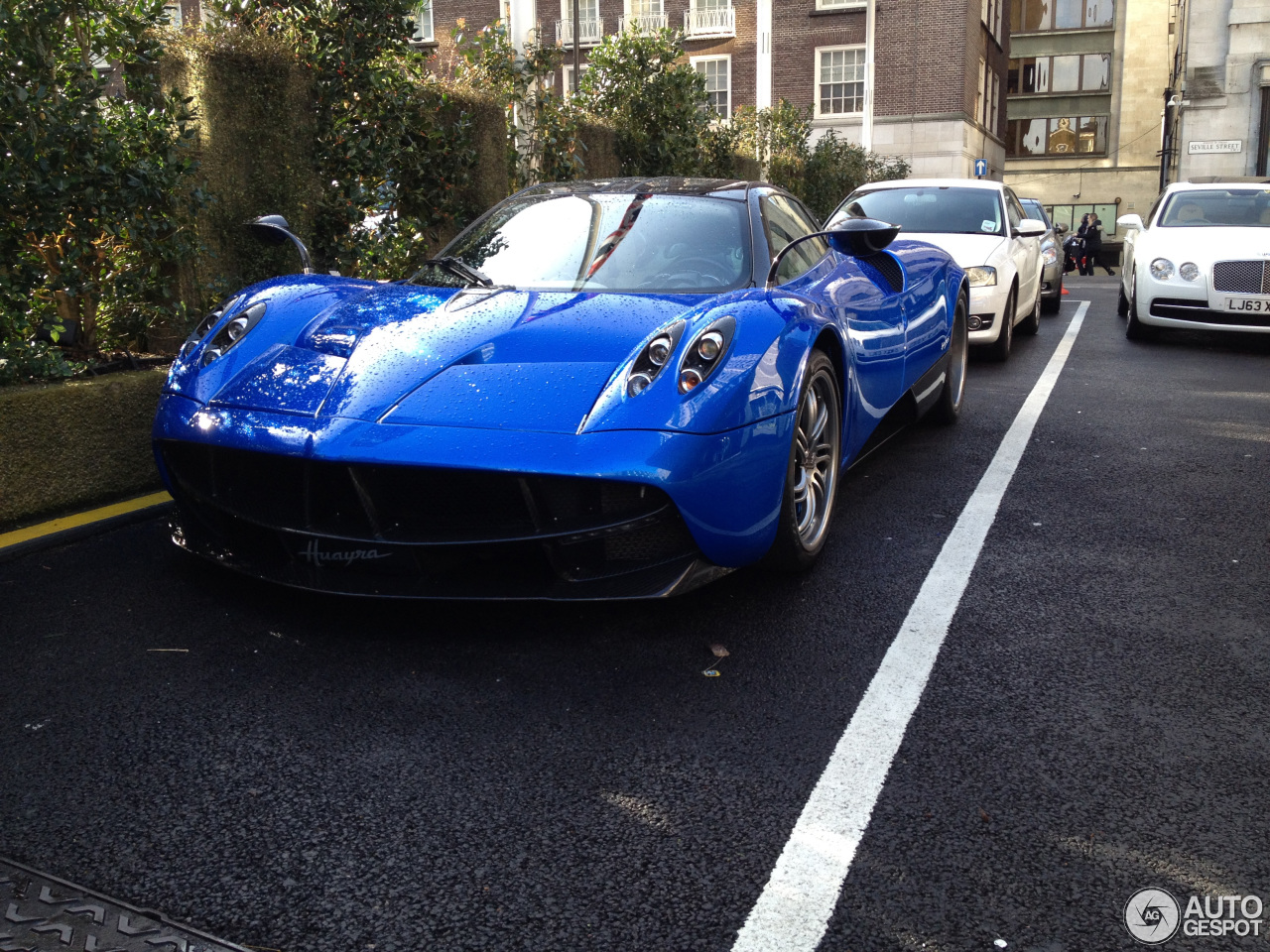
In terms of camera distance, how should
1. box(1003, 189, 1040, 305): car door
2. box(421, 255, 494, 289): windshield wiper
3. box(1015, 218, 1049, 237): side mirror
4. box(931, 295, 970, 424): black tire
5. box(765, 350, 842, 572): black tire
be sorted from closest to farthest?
1. box(765, 350, 842, 572): black tire
2. box(421, 255, 494, 289): windshield wiper
3. box(931, 295, 970, 424): black tire
4. box(1015, 218, 1049, 237): side mirror
5. box(1003, 189, 1040, 305): car door

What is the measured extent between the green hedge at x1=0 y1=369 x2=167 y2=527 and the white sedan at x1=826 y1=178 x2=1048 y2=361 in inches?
216

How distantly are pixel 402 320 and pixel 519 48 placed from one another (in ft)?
27.6

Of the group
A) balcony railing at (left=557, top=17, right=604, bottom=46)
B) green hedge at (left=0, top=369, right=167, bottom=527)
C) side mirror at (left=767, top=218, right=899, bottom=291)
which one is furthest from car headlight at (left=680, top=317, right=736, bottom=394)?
balcony railing at (left=557, top=17, right=604, bottom=46)

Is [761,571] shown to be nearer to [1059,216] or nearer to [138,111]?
[138,111]

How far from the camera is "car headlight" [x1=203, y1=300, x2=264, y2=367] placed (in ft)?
12.0

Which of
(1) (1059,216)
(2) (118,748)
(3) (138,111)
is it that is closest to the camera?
(2) (118,748)

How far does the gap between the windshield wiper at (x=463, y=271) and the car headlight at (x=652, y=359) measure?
A: 1012mm

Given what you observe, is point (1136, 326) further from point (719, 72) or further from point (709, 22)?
point (709, 22)

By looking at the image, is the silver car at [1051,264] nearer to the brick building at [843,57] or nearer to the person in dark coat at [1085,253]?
the person in dark coat at [1085,253]

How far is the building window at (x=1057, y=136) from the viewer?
57.7m

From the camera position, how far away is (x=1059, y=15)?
57.9 metres

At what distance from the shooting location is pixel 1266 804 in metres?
2.36

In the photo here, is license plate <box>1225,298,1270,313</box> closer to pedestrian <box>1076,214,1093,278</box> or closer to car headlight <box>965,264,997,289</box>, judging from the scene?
car headlight <box>965,264,997,289</box>

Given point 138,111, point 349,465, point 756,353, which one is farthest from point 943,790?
point 138,111
